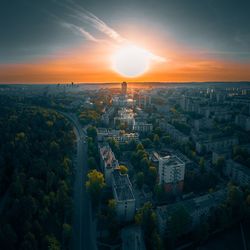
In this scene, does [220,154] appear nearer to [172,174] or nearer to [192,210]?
[172,174]

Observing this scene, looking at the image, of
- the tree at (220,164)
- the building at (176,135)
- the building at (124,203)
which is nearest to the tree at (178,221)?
the building at (124,203)

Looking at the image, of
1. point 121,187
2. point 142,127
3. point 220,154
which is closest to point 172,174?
point 121,187

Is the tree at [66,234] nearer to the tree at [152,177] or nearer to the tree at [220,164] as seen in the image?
the tree at [152,177]

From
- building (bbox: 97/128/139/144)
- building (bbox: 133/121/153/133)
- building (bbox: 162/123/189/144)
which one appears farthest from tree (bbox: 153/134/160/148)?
building (bbox: 133/121/153/133)

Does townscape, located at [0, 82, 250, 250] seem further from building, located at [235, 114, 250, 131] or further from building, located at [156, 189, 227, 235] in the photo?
building, located at [235, 114, 250, 131]

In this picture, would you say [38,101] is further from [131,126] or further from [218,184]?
[218,184]
